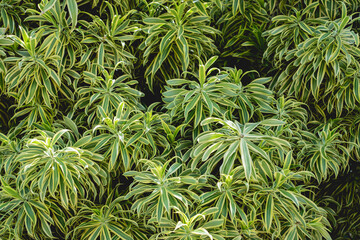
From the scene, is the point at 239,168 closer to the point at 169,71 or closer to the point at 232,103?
the point at 232,103

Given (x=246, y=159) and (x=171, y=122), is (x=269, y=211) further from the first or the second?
(x=171, y=122)

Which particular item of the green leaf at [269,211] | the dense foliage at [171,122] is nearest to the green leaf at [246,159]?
the dense foliage at [171,122]

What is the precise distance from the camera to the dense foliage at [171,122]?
2250mm

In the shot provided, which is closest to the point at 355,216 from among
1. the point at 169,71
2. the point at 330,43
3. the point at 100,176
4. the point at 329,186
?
the point at 329,186

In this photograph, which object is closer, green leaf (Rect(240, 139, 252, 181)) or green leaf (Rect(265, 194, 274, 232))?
green leaf (Rect(240, 139, 252, 181))

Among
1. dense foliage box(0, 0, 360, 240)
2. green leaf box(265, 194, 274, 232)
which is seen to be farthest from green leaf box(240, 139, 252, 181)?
green leaf box(265, 194, 274, 232)

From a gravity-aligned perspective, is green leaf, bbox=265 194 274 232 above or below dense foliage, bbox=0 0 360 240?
below

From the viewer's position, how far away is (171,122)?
2557 mm

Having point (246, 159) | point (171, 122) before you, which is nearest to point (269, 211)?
point (246, 159)

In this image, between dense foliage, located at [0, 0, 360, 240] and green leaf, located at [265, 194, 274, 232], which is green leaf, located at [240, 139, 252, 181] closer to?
dense foliage, located at [0, 0, 360, 240]

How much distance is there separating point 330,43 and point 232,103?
793 mm

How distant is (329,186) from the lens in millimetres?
3367

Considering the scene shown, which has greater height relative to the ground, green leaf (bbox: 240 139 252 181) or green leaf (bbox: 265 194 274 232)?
green leaf (bbox: 240 139 252 181)

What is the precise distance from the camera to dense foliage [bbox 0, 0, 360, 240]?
7.38 feet
